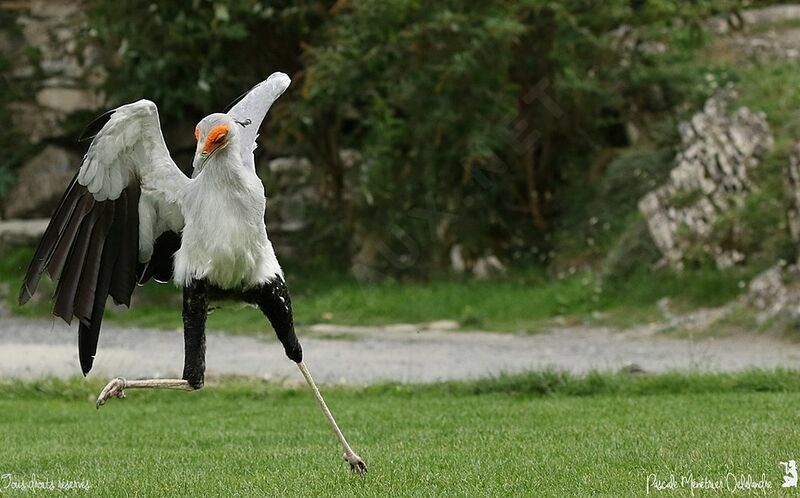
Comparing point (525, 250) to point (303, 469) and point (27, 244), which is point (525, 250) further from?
point (303, 469)

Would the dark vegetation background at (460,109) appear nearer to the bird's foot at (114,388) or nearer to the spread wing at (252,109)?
the spread wing at (252,109)

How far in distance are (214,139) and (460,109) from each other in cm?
1087

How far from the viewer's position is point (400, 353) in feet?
42.5

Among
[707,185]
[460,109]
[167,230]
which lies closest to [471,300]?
[460,109]

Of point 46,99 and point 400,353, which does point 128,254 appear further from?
point 46,99

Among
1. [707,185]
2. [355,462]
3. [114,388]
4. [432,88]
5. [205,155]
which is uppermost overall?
[205,155]

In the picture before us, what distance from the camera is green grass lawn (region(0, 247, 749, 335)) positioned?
563 inches

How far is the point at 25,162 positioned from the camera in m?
21.1

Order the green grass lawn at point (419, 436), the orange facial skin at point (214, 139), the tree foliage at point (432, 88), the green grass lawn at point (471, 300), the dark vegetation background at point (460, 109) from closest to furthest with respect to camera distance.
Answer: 1. the green grass lawn at point (419, 436)
2. the orange facial skin at point (214, 139)
3. the green grass lawn at point (471, 300)
4. the dark vegetation background at point (460, 109)
5. the tree foliage at point (432, 88)

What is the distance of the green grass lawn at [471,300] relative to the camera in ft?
46.9

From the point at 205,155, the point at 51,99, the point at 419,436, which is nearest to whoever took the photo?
→ the point at 205,155

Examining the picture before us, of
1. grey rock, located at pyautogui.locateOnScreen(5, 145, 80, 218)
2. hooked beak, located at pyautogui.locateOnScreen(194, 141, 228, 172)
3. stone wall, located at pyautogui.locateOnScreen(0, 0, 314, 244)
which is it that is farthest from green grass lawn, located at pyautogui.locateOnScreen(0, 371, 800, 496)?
grey rock, located at pyautogui.locateOnScreen(5, 145, 80, 218)

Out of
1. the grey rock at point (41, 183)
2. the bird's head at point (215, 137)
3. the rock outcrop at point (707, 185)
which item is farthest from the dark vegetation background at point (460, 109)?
the bird's head at point (215, 137)

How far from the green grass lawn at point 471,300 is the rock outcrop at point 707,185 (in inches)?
16.5
